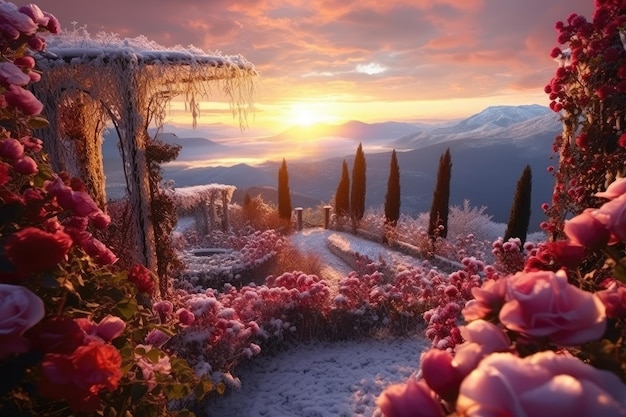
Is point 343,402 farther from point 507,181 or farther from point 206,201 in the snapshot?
point 507,181

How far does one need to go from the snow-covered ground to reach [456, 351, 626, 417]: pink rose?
14.3ft

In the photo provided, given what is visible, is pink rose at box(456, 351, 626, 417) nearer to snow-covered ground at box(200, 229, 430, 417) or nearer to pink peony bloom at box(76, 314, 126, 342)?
pink peony bloom at box(76, 314, 126, 342)

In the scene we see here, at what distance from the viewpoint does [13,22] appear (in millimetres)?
2447

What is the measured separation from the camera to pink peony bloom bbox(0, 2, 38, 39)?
242 centimetres

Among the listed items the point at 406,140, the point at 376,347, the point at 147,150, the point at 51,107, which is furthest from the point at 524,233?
the point at 406,140

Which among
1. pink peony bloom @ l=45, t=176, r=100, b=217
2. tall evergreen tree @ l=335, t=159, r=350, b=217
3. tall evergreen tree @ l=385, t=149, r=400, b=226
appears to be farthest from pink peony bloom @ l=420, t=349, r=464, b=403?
tall evergreen tree @ l=335, t=159, r=350, b=217

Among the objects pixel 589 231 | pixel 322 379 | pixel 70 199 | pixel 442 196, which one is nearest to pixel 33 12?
pixel 70 199

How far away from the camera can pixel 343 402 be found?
16.8 feet

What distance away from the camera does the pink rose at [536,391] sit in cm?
68

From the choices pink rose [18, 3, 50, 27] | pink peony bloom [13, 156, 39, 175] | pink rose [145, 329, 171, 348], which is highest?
pink rose [18, 3, 50, 27]

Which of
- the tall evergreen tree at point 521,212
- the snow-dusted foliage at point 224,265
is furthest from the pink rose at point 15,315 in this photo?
the tall evergreen tree at point 521,212

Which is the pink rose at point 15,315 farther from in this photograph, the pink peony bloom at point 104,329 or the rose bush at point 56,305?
the pink peony bloom at point 104,329

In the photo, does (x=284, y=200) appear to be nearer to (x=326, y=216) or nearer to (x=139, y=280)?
(x=326, y=216)

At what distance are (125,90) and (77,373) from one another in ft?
18.3
